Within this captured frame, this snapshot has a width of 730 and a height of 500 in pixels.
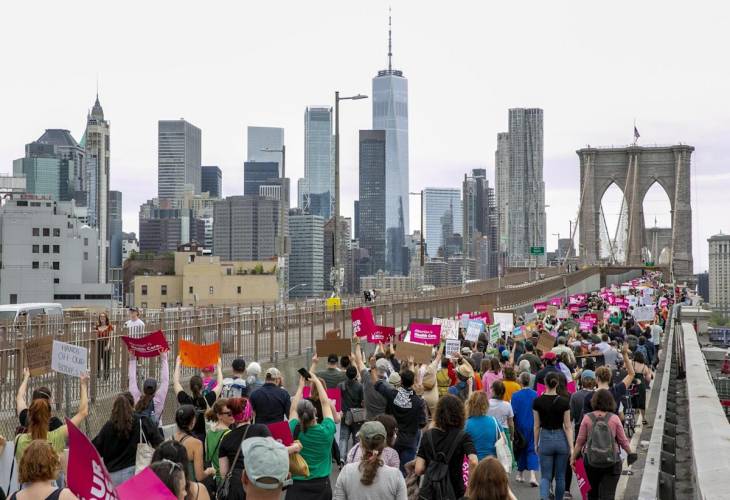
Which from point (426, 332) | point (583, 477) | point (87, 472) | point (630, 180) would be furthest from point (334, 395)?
point (630, 180)

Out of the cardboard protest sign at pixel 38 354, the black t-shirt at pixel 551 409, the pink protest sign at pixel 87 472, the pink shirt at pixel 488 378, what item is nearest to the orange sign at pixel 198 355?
the cardboard protest sign at pixel 38 354

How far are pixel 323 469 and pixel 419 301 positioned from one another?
996 inches

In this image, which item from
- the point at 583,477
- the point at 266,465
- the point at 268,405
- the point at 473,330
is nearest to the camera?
the point at 266,465

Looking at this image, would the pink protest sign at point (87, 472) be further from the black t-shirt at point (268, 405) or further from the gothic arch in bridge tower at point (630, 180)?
the gothic arch in bridge tower at point (630, 180)

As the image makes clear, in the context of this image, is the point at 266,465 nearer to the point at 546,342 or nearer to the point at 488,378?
the point at 488,378

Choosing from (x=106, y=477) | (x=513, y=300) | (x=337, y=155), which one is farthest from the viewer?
(x=513, y=300)

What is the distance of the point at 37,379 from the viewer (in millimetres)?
13234

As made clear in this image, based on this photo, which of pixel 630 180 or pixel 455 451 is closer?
pixel 455 451

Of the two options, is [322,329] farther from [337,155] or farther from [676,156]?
[676,156]

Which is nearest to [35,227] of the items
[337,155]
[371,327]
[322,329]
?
[337,155]

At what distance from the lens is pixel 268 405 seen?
9.37 m

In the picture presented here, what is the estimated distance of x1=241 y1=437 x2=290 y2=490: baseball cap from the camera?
5488 mm

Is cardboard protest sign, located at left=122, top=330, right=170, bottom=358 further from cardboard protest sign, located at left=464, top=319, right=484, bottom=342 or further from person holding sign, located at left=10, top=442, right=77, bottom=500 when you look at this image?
cardboard protest sign, located at left=464, top=319, right=484, bottom=342

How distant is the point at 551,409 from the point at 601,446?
0.92 m
